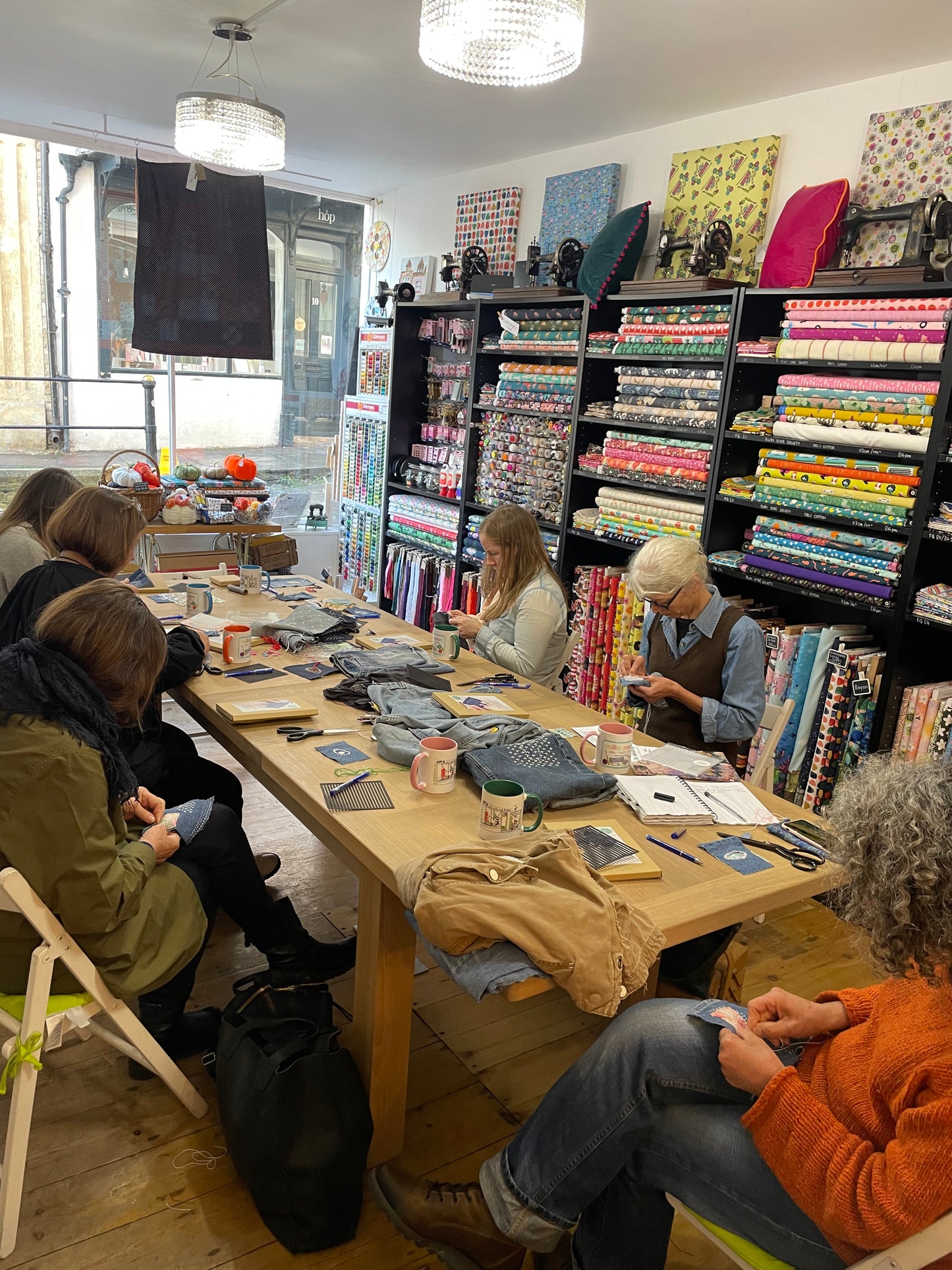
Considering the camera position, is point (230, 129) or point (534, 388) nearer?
point (230, 129)

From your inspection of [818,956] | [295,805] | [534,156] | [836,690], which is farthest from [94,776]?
[534,156]

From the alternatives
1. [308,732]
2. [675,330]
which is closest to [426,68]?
[675,330]

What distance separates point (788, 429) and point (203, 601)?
221 centimetres

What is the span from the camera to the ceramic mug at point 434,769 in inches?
78.5

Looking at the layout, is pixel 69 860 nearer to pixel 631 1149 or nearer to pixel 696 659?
pixel 631 1149

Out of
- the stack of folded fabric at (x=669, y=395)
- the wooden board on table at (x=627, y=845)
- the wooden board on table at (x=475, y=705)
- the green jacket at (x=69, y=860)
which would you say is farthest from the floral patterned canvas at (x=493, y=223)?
the green jacket at (x=69, y=860)

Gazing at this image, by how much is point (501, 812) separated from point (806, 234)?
273 centimetres

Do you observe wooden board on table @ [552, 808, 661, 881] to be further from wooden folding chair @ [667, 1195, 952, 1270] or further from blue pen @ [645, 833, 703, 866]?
wooden folding chair @ [667, 1195, 952, 1270]

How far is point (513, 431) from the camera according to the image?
4820mm

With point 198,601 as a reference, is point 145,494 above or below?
above

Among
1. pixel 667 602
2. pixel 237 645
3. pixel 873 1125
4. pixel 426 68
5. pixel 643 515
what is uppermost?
pixel 426 68

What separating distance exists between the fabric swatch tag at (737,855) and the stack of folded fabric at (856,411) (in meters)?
1.73

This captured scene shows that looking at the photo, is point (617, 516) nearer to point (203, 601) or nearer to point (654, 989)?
point (203, 601)

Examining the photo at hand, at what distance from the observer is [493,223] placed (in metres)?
5.23
